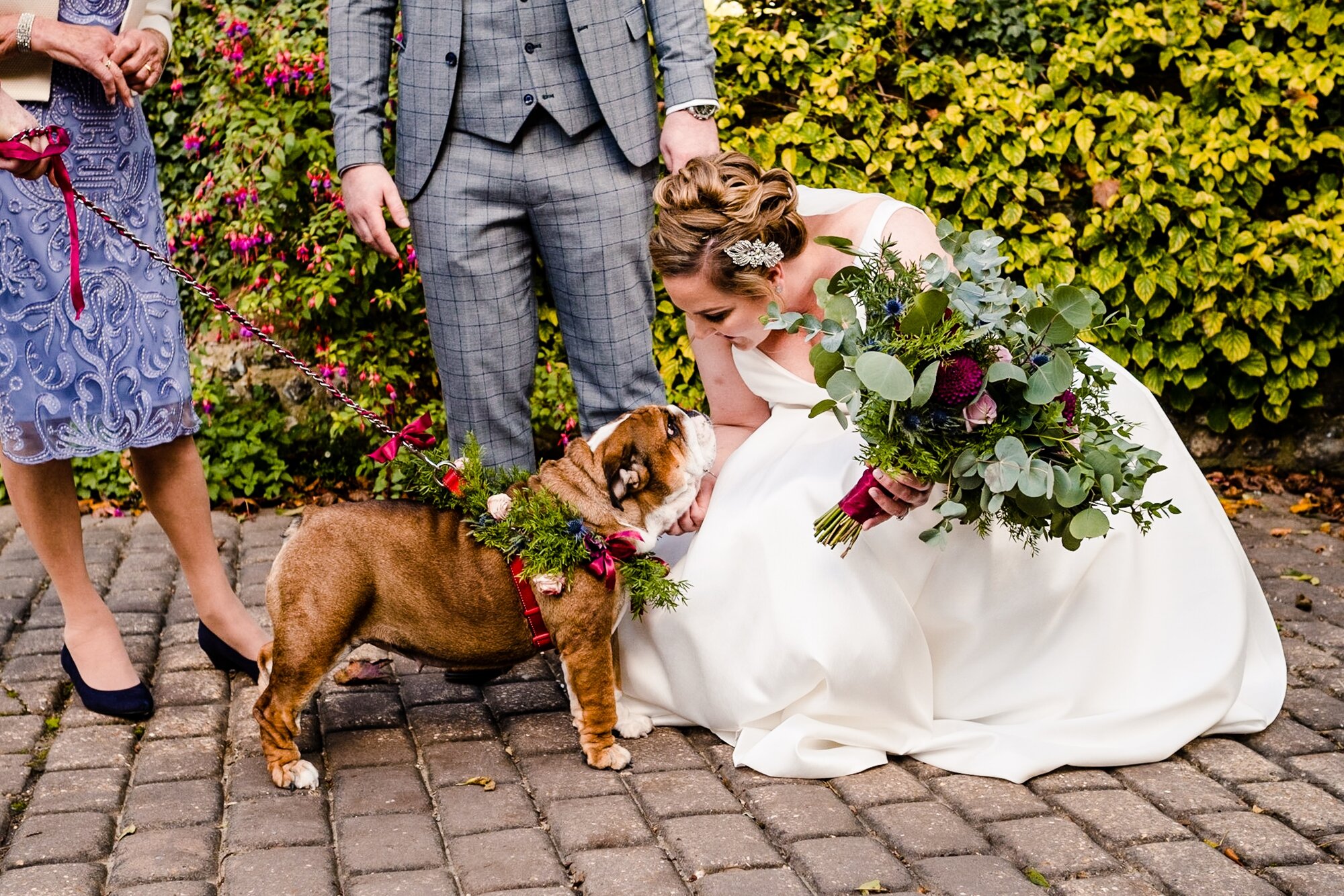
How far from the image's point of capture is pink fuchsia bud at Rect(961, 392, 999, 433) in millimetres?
3061

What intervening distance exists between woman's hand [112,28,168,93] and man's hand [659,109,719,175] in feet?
5.13

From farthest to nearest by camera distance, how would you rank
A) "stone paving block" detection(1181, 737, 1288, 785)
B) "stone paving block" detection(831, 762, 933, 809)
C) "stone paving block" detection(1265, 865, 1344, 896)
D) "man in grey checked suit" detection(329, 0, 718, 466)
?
"man in grey checked suit" detection(329, 0, 718, 466), "stone paving block" detection(1181, 737, 1288, 785), "stone paving block" detection(831, 762, 933, 809), "stone paving block" detection(1265, 865, 1344, 896)

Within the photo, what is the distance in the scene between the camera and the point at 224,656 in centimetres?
413

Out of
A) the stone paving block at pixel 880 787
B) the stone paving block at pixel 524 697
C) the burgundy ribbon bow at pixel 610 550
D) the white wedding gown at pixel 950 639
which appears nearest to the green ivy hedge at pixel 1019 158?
the stone paving block at pixel 524 697

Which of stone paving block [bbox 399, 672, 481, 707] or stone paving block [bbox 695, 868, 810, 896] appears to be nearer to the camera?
stone paving block [bbox 695, 868, 810, 896]

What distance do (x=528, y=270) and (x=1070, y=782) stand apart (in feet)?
7.44

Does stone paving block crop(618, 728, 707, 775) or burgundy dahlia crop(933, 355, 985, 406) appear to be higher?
burgundy dahlia crop(933, 355, 985, 406)

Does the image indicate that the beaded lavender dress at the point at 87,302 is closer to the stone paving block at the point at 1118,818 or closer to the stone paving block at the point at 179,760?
the stone paving block at the point at 179,760

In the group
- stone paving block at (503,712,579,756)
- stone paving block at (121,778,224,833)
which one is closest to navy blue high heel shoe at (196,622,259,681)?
stone paving block at (121,778,224,833)

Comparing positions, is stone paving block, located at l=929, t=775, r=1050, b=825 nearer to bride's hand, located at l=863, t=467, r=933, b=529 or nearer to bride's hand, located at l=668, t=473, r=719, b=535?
bride's hand, located at l=863, t=467, r=933, b=529

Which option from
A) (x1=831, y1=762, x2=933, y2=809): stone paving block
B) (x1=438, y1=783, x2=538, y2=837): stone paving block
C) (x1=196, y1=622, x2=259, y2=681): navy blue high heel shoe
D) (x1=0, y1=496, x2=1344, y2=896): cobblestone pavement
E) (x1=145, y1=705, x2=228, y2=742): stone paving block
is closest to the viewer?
(x1=0, y1=496, x2=1344, y2=896): cobblestone pavement

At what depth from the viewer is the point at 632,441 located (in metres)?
3.55

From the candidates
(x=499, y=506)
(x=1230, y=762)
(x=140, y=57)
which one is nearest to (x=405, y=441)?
(x=499, y=506)

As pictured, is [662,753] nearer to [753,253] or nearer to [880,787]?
[880,787]
